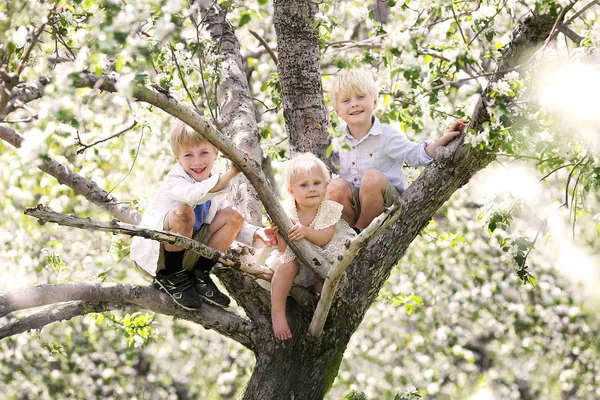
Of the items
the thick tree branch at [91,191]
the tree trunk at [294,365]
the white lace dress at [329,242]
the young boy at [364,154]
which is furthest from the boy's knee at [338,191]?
the thick tree branch at [91,191]

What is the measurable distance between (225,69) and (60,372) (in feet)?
25.7

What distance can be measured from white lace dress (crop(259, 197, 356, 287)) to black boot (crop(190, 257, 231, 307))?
0.29 m

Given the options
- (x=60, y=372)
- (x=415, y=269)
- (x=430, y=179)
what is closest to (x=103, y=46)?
(x=430, y=179)

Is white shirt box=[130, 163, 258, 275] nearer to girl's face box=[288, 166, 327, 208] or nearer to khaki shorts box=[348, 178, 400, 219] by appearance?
girl's face box=[288, 166, 327, 208]

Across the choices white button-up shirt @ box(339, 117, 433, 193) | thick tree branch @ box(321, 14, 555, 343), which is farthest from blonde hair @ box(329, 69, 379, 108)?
thick tree branch @ box(321, 14, 555, 343)

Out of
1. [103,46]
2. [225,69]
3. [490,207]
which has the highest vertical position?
[225,69]

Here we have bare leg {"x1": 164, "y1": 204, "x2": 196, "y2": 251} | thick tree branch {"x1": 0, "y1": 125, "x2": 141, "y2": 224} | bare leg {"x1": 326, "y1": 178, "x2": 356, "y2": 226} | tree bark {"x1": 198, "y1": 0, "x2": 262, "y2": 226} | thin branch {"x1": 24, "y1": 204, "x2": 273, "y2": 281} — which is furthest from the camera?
tree bark {"x1": 198, "y1": 0, "x2": 262, "y2": 226}

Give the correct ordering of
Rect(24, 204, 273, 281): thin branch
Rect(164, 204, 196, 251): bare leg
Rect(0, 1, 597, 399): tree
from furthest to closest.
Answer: Rect(164, 204, 196, 251): bare leg < Rect(24, 204, 273, 281): thin branch < Rect(0, 1, 597, 399): tree

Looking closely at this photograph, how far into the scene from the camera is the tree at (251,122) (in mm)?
2457

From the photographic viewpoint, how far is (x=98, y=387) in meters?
11.8

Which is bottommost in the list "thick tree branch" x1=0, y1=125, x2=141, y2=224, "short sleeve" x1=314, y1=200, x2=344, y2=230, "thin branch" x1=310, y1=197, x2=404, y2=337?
"thin branch" x1=310, y1=197, x2=404, y2=337

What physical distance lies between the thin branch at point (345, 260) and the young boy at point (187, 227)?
461mm

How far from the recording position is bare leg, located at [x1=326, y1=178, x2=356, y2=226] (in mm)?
3770

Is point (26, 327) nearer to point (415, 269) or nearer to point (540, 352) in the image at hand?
point (415, 269)
